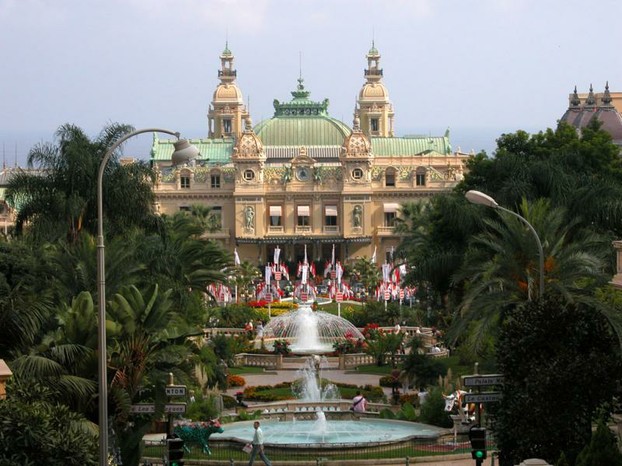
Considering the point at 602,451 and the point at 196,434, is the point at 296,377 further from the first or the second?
the point at 602,451

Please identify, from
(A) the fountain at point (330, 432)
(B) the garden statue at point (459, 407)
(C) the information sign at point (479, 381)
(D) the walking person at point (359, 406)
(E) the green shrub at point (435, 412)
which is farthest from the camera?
(D) the walking person at point (359, 406)

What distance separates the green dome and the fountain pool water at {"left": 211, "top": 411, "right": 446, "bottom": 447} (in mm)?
105931

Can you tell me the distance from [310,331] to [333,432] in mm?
27865

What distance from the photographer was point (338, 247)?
458 feet

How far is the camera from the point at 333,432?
144 feet

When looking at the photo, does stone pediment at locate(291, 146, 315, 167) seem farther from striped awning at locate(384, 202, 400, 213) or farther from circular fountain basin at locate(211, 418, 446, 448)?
circular fountain basin at locate(211, 418, 446, 448)

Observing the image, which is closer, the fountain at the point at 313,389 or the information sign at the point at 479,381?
the information sign at the point at 479,381

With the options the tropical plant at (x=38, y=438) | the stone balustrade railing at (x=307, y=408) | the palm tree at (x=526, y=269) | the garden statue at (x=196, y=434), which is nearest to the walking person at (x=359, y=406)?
the stone balustrade railing at (x=307, y=408)

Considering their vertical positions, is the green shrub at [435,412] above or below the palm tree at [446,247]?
below

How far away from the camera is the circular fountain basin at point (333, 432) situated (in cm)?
4094

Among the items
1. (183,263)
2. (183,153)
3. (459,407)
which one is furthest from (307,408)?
(183,153)

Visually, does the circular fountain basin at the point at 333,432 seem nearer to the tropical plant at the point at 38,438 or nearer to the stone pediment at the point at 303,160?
the tropical plant at the point at 38,438

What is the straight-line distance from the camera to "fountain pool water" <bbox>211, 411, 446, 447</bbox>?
41.4 meters

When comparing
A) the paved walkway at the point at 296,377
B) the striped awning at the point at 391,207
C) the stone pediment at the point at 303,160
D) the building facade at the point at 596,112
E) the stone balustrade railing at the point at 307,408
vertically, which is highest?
the building facade at the point at 596,112
